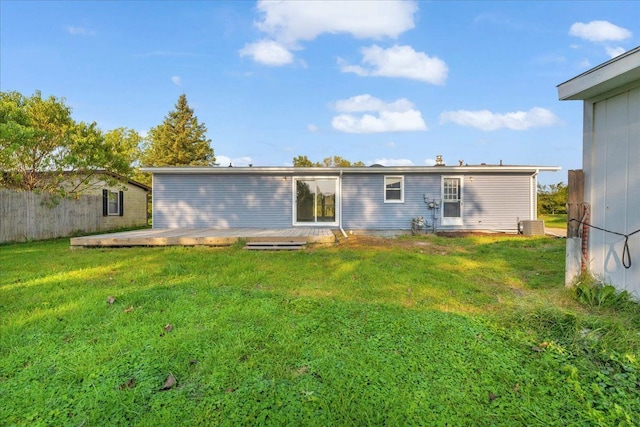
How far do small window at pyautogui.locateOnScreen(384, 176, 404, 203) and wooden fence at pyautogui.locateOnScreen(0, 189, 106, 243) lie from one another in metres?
11.5

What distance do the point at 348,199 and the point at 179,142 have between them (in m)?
24.5

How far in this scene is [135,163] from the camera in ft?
104

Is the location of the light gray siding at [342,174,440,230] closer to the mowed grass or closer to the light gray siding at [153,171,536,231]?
the light gray siding at [153,171,536,231]

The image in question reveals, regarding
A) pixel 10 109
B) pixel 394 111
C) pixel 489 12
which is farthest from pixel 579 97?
pixel 394 111

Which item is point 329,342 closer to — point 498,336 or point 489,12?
point 498,336

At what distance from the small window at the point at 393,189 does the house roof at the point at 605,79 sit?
8046mm

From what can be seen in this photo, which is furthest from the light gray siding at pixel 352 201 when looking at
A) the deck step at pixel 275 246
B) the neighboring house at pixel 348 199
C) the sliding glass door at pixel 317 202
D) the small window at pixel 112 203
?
the small window at pixel 112 203

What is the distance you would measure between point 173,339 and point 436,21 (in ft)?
39.9

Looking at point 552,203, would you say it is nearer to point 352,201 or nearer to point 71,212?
point 352,201

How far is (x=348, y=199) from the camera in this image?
11.7 metres

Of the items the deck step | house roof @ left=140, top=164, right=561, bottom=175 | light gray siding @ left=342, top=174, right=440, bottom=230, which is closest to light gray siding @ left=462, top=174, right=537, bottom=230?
house roof @ left=140, top=164, right=561, bottom=175

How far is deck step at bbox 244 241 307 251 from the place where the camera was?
729 cm

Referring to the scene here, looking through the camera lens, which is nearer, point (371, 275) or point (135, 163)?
point (371, 275)

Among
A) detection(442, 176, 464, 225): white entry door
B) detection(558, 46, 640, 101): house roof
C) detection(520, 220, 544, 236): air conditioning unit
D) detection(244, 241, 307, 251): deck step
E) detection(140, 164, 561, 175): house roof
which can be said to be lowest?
detection(244, 241, 307, 251): deck step
